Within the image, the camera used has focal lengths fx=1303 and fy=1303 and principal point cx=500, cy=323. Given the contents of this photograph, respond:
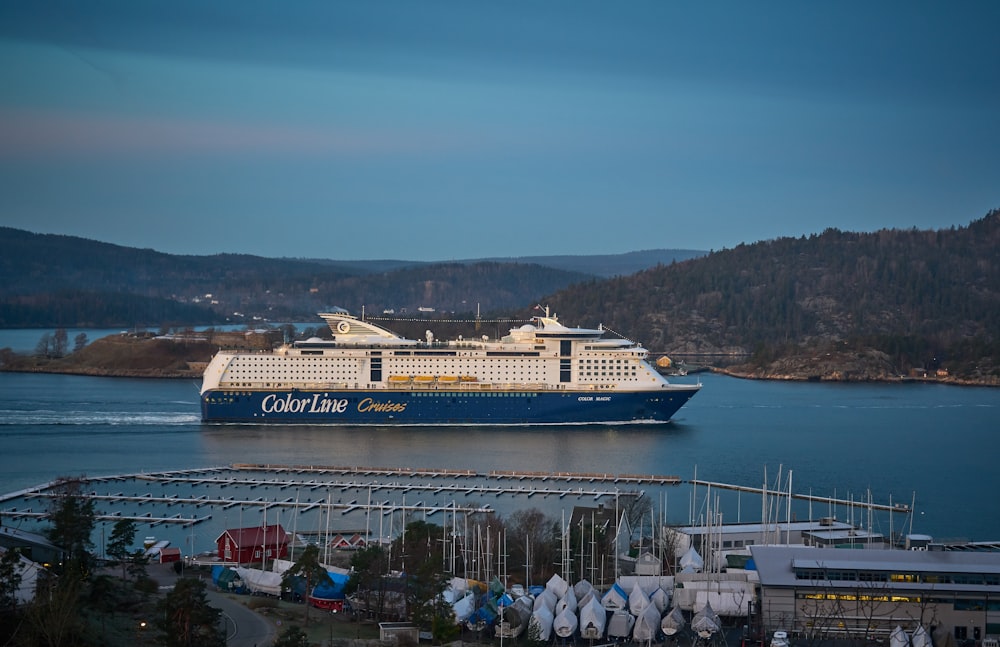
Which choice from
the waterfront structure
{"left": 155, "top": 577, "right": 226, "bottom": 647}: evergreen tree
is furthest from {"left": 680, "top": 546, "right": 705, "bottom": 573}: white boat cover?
{"left": 155, "top": 577, "right": 226, "bottom": 647}: evergreen tree

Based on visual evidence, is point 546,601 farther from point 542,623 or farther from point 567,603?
point 542,623

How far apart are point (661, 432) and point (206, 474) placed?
30.9ft

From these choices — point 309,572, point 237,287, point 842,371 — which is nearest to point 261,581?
point 309,572

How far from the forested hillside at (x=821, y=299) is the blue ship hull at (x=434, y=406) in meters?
23.0

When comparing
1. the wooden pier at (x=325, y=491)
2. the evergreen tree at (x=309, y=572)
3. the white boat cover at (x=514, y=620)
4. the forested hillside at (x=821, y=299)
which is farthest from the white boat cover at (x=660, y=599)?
the forested hillside at (x=821, y=299)

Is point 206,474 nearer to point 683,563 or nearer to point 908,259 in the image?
point 683,563

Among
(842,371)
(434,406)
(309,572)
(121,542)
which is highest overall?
(842,371)

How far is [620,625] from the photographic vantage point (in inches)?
456

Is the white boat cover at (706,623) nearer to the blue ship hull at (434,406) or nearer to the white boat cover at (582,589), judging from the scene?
the white boat cover at (582,589)

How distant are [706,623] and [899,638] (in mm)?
1615

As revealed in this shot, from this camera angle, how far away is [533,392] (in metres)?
26.6

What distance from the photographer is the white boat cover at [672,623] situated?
1149 cm

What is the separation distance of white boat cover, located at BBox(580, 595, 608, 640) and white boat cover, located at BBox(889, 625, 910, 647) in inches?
96.8

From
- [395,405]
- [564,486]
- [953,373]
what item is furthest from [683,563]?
[953,373]
